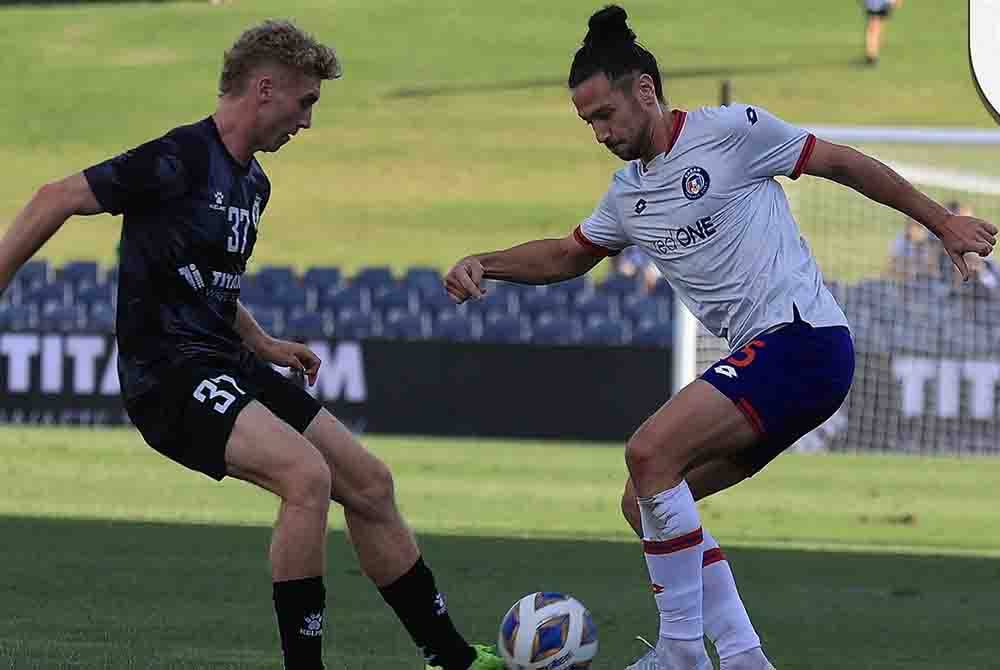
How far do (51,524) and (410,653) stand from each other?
16.9 ft

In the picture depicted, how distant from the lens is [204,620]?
8.13 metres

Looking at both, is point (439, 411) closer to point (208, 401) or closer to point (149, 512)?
point (149, 512)

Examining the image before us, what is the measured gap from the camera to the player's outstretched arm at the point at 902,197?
639 centimetres

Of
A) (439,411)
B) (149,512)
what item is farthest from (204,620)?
(439,411)


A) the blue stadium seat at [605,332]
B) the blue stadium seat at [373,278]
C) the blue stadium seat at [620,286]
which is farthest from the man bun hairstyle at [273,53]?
the blue stadium seat at [373,278]

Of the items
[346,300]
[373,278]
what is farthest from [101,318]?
[373,278]

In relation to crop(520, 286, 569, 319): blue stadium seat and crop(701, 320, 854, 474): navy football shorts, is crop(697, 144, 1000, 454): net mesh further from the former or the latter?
crop(701, 320, 854, 474): navy football shorts

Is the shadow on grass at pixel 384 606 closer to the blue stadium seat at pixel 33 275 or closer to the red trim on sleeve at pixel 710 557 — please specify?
the red trim on sleeve at pixel 710 557

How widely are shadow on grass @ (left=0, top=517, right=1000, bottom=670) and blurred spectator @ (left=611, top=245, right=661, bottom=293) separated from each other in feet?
44.0

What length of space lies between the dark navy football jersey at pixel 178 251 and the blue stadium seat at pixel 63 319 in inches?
565

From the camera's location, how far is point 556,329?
22.8m

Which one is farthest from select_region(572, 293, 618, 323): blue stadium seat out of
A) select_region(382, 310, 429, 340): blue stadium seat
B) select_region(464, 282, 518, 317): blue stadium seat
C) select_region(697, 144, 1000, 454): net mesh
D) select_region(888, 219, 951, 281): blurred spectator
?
select_region(888, 219, 951, 281): blurred spectator

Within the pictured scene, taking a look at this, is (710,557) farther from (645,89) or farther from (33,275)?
(33,275)

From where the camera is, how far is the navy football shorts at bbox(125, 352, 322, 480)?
6.10m
